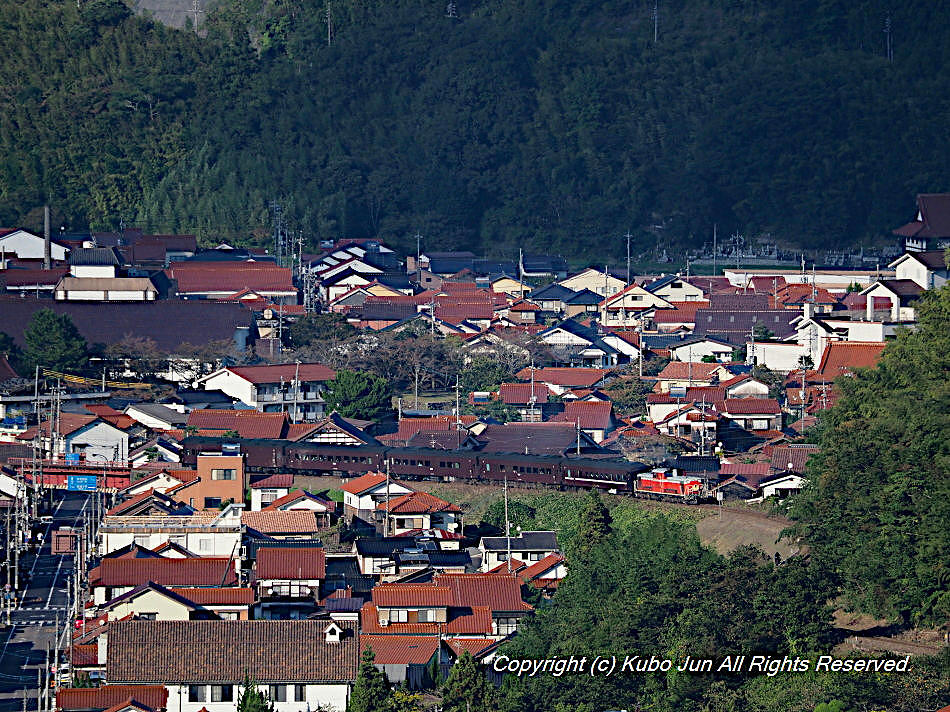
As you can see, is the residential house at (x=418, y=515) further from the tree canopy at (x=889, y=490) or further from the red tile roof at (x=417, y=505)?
the tree canopy at (x=889, y=490)

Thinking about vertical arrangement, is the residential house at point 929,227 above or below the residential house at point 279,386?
above

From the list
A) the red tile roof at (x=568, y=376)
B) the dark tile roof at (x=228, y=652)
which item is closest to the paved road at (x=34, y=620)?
the dark tile roof at (x=228, y=652)

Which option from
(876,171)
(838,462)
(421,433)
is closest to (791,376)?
(421,433)

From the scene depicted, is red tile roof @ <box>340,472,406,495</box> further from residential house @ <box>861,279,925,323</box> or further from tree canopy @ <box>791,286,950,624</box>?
residential house @ <box>861,279,925,323</box>

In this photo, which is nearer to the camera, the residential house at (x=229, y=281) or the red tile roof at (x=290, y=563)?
the red tile roof at (x=290, y=563)

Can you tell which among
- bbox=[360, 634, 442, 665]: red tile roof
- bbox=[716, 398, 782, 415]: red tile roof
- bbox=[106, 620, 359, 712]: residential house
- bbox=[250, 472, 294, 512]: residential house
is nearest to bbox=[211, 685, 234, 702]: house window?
bbox=[106, 620, 359, 712]: residential house

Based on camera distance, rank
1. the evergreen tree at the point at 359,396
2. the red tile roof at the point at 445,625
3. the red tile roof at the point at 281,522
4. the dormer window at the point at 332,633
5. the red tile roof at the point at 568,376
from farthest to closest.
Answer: the red tile roof at the point at 568,376 → the evergreen tree at the point at 359,396 → the red tile roof at the point at 281,522 → the red tile roof at the point at 445,625 → the dormer window at the point at 332,633
